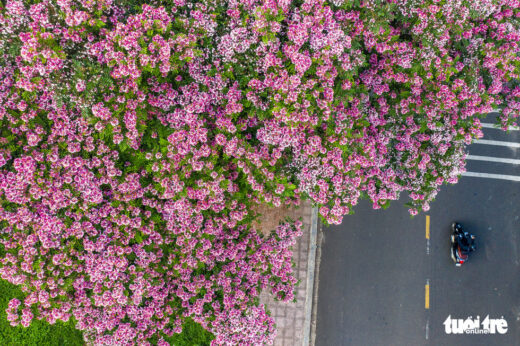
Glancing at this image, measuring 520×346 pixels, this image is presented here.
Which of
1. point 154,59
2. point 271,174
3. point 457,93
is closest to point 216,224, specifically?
point 271,174

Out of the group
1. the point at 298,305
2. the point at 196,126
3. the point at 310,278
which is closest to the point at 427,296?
the point at 310,278

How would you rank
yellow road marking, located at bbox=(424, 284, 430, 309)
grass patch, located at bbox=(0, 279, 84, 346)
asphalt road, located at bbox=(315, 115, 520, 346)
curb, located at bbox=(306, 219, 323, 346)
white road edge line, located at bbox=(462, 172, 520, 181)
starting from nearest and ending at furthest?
grass patch, located at bbox=(0, 279, 84, 346) → curb, located at bbox=(306, 219, 323, 346) → asphalt road, located at bbox=(315, 115, 520, 346) → yellow road marking, located at bbox=(424, 284, 430, 309) → white road edge line, located at bbox=(462, 172, 520, 181)

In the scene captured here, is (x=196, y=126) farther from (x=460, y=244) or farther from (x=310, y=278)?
(x=460, y=244)

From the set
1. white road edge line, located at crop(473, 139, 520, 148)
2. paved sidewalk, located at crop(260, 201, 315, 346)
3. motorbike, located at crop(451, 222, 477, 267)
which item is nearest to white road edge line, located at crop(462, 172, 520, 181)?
white road edge line, located at crop(473, 139, 520, 148)

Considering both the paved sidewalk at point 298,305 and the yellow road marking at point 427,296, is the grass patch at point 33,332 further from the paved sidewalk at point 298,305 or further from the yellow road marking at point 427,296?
the yellow road marking at point 427,296

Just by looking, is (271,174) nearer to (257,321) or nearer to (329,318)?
(257,321)

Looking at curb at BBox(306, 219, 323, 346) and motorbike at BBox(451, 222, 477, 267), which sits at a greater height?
motorbike at BBox(451, 222, 477, 267)

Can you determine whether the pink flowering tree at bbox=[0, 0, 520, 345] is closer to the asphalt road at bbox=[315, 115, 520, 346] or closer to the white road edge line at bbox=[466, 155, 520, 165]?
the asphalt road at bbox=[315, 115, 520, 346]
